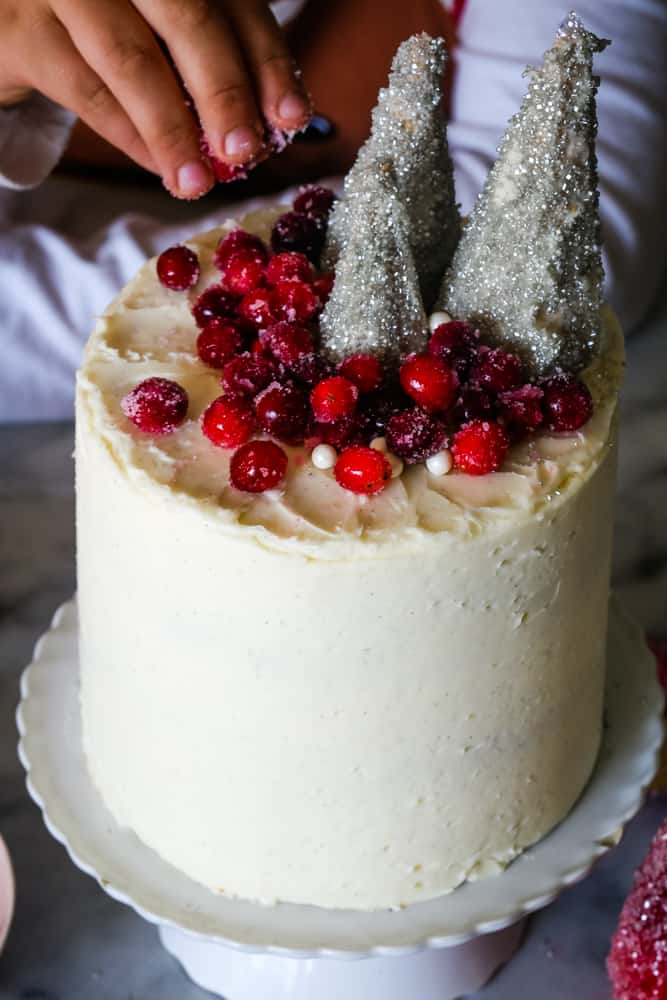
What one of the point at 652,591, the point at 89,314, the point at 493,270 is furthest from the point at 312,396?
the point at 89,314

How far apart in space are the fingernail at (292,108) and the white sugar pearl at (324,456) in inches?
14.0

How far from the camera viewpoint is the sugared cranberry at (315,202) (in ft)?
3.56

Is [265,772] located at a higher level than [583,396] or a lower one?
lower

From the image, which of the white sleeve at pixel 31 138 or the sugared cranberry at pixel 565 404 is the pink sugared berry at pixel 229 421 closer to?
the sugared cranberry at pixel 565 404

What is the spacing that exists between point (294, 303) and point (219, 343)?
6cm

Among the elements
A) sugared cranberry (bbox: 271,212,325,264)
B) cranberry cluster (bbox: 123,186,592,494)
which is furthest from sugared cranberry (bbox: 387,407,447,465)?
sugared cranberry (bbox: 271,212,325,264)

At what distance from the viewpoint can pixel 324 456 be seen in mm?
874

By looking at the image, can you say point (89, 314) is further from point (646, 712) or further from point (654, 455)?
point (646, 712)

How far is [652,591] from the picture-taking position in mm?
1468

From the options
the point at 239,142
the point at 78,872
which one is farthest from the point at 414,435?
the point at 78,872

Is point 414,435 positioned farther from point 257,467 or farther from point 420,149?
→ point 420,149

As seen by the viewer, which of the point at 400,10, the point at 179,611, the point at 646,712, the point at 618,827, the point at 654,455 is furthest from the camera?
the point at 400,10

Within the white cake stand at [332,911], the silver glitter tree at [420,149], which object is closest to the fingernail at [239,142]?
the silver glitter tree at [420,149]

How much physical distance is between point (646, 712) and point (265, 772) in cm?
41
